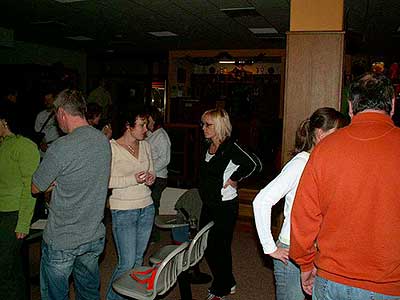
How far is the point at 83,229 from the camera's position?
96.0 inches

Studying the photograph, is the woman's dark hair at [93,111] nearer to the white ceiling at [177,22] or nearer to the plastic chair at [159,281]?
the white ceiling at [177,22]

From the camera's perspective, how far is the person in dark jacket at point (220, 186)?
3361 mm

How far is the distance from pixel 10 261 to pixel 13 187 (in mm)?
476

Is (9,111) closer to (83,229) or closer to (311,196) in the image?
(83,229)

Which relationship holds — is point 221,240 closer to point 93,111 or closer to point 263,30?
point 93,111

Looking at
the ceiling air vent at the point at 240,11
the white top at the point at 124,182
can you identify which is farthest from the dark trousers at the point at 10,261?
the ceiling air vent at the point at 240,11

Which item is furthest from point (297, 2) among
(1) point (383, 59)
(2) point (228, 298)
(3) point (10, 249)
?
(1) point (383, 59)

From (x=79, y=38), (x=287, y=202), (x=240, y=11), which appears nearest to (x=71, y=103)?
(x=287, y=202)

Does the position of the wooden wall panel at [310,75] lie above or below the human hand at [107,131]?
above

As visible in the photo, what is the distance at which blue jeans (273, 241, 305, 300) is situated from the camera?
2.07m

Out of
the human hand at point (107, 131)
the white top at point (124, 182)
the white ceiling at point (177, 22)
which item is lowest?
the white top at point (124, 182)

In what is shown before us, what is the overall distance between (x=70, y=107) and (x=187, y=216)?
170 centimetres

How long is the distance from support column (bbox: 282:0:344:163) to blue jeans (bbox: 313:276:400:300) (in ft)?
6.23

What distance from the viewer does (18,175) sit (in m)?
2.71
